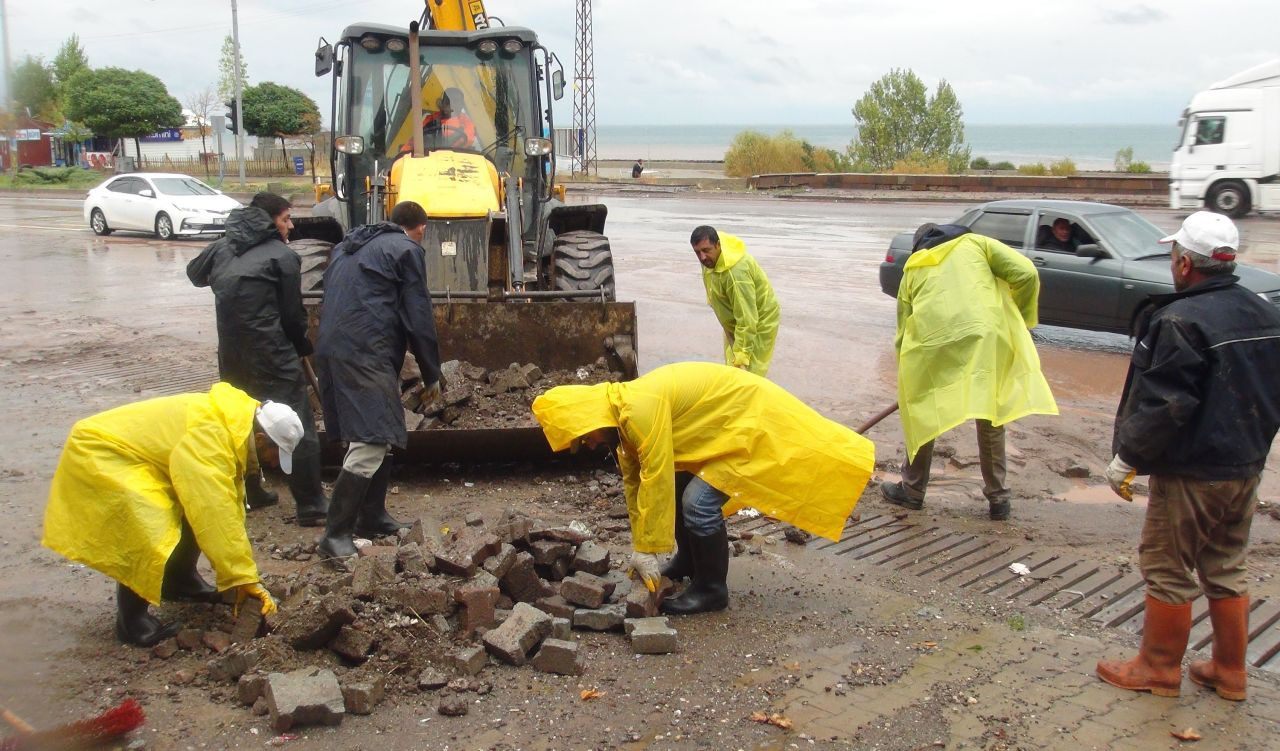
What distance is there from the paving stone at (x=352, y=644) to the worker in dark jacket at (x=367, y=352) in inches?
45.0

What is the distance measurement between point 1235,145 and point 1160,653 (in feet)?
70.2

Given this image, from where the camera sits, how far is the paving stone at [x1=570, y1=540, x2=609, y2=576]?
17.1 ft

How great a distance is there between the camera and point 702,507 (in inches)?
193

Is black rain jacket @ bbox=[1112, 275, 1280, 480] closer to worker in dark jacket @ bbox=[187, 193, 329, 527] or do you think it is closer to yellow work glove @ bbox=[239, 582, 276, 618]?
yellow work glove @ bbox=[239, 582, 276, 618]

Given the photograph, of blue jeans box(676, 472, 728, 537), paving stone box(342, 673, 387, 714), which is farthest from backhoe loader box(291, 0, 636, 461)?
paving stone box(342, 673, 387, 714)

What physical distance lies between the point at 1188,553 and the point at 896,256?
27.2 ft

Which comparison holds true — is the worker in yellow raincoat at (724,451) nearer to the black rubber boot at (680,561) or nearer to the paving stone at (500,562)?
the black rubber boot at (680,561)

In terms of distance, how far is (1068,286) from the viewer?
36.1ft

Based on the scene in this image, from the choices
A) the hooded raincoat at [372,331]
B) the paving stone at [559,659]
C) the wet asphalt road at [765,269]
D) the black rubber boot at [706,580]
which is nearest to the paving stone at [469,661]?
the paving stone at [559,659]

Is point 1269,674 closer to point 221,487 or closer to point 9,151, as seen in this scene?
point 221,487

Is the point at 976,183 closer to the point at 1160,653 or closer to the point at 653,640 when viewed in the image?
the point at 1160,653

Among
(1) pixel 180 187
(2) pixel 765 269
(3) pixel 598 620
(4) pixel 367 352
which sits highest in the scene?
(1) pixel 180 187

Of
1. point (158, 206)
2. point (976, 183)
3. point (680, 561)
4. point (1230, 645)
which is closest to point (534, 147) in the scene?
point (680, 561)

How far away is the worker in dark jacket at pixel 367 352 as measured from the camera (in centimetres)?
563
